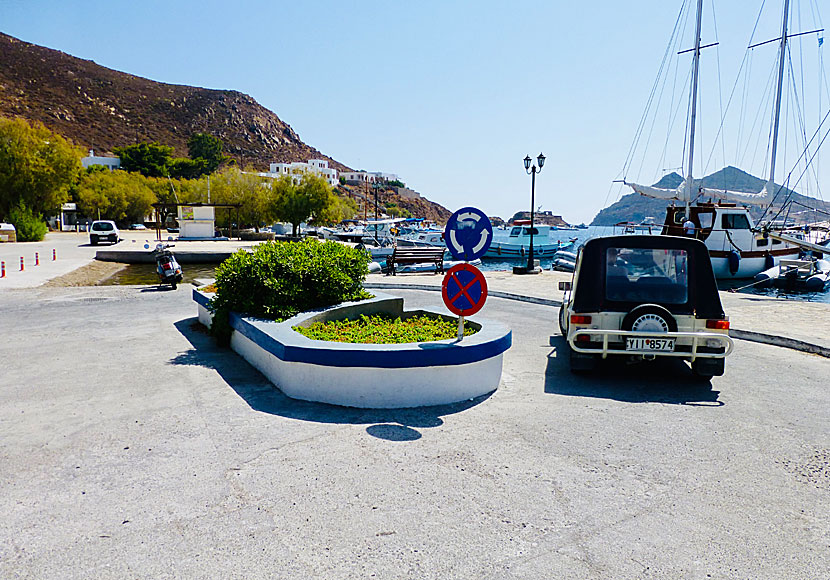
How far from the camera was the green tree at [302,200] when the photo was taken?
53688 millimetres

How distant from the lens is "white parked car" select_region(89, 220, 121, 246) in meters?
36.7

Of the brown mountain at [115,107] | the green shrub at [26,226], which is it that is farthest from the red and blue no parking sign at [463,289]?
the brown mountain at [115,107]

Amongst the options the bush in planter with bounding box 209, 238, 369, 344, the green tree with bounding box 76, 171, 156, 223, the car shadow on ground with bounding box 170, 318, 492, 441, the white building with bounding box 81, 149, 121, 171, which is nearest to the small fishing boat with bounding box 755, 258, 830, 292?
the bush in planter with bounding box 209, 238, 369, 344

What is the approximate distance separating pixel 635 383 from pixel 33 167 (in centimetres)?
5104

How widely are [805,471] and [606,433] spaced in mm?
1475

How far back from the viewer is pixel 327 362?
554 cm

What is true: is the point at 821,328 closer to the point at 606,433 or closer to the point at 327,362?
the point at 606,433

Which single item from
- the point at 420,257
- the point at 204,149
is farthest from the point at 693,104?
the point at 204,149

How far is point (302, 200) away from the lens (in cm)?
5362

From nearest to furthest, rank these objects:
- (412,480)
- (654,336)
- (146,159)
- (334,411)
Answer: (412,480)
(334,411)
(654,336)
(146,159)

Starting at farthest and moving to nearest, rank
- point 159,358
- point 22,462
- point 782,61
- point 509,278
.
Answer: point 782,61
point 509,278
point 159,358
point 22,462

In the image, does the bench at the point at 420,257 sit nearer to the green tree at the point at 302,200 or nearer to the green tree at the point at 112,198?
the green tree at the point at 302,200

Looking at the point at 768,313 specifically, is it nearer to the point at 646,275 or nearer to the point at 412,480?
the point at 646,275

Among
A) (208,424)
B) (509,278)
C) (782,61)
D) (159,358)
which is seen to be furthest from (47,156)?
(782,61)
